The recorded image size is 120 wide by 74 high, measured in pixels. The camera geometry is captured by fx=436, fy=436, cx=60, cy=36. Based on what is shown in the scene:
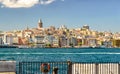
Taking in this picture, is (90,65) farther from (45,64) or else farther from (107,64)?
(45,64)

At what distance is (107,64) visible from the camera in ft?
47.7

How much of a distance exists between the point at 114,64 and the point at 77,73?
129cm

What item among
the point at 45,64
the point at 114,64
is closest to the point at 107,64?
the point at 114,64

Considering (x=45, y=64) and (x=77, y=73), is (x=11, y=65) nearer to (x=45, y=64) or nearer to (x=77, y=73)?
(x=45, y=64)

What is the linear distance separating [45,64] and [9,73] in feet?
4.01

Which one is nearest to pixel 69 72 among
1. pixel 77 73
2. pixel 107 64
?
pixel 77 73

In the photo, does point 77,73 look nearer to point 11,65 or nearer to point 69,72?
point 69,72

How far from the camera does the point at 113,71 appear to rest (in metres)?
14.6

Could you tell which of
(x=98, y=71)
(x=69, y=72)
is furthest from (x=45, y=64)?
(x=98, y=71)

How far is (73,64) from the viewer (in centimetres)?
1430

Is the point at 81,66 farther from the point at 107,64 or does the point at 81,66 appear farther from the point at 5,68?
the point at 5,68

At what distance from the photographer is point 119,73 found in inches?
569

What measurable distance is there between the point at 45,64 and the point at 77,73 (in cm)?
109

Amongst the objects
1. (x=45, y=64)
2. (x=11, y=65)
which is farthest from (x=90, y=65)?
(x=11, y=65)
